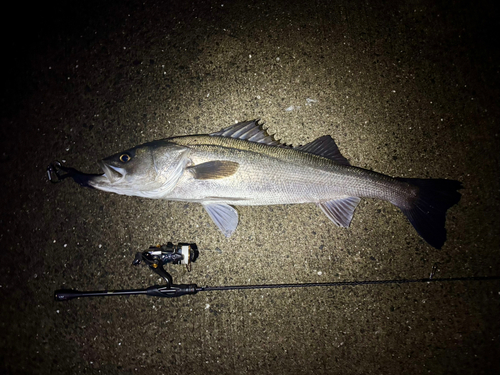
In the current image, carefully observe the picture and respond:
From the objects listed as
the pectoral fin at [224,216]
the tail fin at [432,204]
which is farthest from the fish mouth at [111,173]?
the tail fin at [432,204]

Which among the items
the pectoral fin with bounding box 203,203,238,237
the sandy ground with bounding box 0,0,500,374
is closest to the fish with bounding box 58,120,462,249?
the pectoral fin with bounding box 203,203,238,237

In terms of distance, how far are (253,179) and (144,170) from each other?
2.98ft

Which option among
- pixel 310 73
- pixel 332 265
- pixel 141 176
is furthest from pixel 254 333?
pixel 310 73

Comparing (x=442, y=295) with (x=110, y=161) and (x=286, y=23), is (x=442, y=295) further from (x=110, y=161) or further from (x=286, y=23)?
(x=110, y=161)

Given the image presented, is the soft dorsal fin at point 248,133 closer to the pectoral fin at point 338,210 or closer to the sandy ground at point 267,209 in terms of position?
the sandy ground at point 267,209

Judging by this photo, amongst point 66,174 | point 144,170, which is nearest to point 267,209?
point 144,170

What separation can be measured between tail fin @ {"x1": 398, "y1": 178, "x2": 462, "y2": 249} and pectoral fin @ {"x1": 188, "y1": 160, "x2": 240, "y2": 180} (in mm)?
1448

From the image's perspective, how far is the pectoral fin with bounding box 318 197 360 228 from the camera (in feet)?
6.66

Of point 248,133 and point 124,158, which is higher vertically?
point 248,133

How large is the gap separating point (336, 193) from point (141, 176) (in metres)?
1.65

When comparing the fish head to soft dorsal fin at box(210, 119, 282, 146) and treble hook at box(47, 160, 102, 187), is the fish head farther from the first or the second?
soft dorsal fin at box(210, 119, 282, 146)

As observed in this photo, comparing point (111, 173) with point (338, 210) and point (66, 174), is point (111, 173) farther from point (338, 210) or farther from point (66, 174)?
point (338, 210)

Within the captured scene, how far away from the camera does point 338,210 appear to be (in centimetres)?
204

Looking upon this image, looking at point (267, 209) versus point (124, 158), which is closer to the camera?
point (124, 158)
